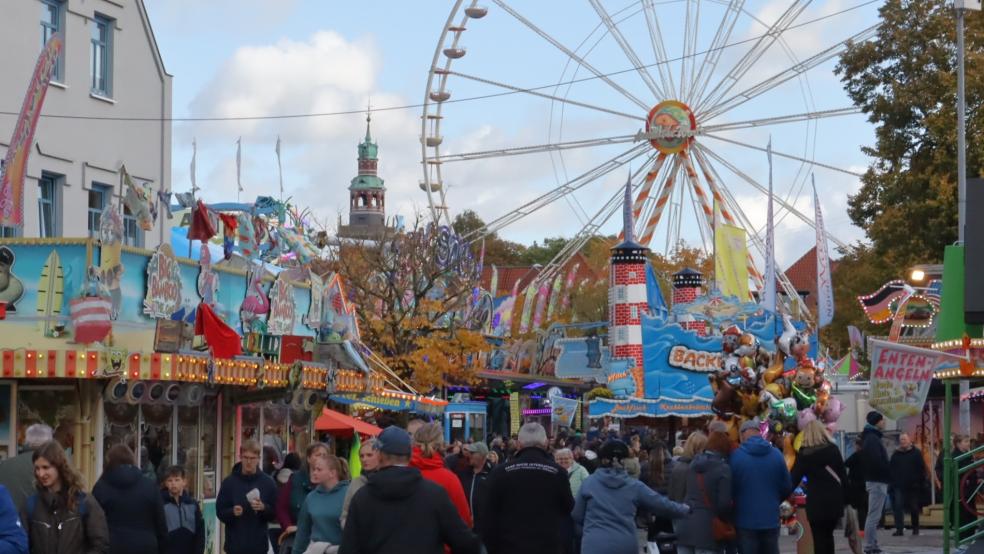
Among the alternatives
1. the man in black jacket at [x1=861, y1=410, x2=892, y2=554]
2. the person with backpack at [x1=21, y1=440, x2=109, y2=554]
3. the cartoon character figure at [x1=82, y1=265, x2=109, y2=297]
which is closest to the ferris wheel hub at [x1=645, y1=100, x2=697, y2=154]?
the man in black jacket at [x1=861, y1=410, x2=892, y2=554]

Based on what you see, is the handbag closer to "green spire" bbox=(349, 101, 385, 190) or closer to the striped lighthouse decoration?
the striped lighthouse decoration

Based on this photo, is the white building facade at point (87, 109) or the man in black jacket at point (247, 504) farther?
the white building facade at point (87, 109)

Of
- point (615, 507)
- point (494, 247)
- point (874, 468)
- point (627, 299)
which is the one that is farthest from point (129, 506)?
point (494, 247)

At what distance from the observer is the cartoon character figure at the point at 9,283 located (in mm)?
17953

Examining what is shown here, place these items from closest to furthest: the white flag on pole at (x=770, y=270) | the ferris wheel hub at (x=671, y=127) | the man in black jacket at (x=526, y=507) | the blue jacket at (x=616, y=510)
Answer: the man in black jacket at (x=526, y=507) < the blue jacket at (x=616, y=510) < the white flag on pole at (x=770, y=270) < the ferris wheel hub at (x=671, y=127)

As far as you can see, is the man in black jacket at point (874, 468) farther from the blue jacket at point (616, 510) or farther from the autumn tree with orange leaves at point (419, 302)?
the autumn tree with orange leaves at point (419, 302)

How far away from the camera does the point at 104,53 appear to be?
23391mm

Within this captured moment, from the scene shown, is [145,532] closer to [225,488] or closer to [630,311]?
[225,488]

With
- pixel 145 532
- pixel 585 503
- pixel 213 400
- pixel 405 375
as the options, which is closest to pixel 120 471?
pixel 145 532

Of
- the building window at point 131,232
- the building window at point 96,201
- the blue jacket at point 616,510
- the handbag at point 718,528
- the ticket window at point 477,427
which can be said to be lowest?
the ticket window at point 477,427

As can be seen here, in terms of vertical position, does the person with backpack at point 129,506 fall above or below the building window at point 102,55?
below

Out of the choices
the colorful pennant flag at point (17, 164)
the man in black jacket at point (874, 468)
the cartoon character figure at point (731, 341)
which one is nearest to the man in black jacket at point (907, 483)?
the man in black jacket at point (874, 468)

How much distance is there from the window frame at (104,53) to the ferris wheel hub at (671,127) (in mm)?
25331

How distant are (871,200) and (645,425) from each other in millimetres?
9670
